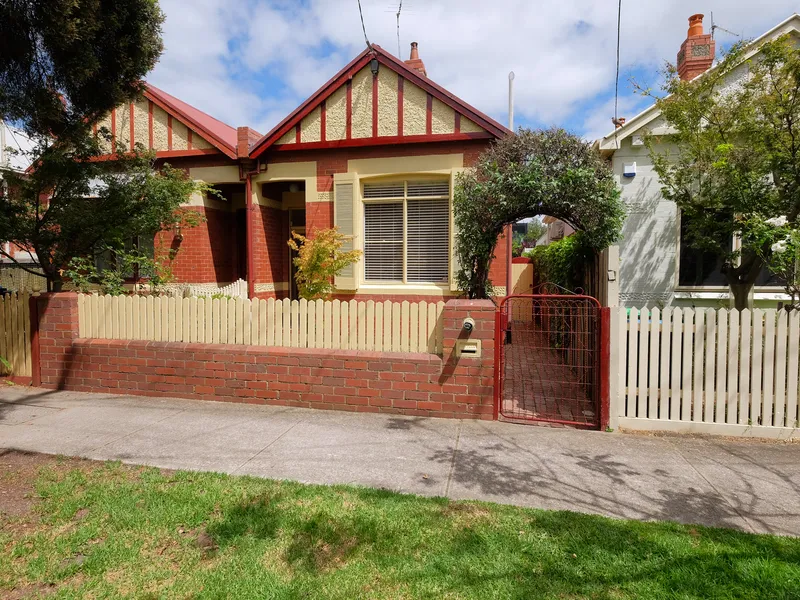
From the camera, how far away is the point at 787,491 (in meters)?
3.99

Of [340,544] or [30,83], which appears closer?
[340,544]

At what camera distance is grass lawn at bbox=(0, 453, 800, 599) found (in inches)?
109

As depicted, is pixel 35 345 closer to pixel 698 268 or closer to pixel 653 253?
pixel 653 253

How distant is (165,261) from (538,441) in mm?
9823

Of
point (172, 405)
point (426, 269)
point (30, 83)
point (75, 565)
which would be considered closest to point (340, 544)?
point (75, 565)

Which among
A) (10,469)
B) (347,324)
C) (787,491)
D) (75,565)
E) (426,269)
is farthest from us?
(426,269)

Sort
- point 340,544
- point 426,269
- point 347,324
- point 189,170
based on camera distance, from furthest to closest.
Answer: point 189,170
point 426,269
point 347,324
point 340,544

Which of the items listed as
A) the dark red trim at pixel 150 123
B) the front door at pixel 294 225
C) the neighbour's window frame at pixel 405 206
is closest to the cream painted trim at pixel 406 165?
the neighbour's window frame at pixel 405 206

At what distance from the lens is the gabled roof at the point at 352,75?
9578mm

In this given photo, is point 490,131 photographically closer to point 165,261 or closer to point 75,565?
point 165,261

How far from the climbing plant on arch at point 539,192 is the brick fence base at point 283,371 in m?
1.26

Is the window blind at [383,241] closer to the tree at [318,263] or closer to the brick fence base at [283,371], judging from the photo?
the tree at [318,263]

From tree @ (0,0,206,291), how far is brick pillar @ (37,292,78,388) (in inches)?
25.1

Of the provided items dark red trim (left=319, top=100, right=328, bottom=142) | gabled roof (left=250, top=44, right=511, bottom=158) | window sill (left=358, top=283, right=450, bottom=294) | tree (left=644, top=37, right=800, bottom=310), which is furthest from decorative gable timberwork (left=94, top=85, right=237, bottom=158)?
tree (left=644, top=37, right=800, bottom=310)
